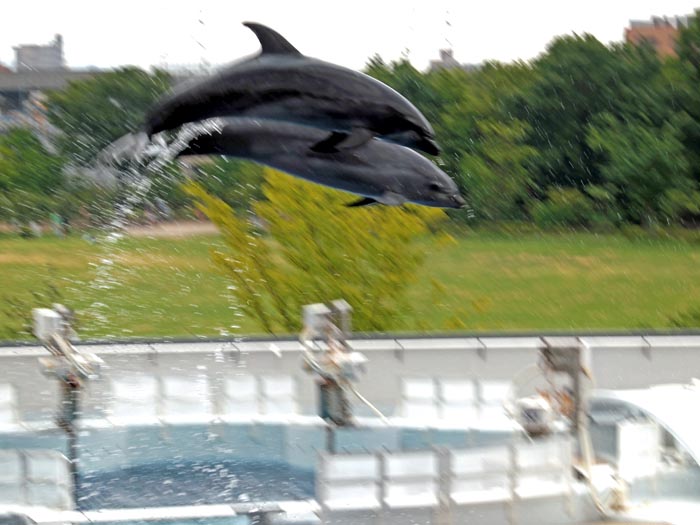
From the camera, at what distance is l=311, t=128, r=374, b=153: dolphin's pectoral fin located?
7059 mm

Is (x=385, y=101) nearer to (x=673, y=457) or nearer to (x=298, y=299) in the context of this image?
(x=673, y=457)

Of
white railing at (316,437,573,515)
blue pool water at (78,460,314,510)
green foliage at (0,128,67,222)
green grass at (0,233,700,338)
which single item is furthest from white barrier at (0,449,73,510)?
green foliage at (0,128,67,222)

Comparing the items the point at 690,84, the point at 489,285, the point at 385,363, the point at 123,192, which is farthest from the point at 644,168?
the point at 385,363

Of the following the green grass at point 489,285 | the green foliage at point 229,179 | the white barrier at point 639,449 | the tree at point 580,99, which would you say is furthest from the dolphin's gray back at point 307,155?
the tree at point 580,99

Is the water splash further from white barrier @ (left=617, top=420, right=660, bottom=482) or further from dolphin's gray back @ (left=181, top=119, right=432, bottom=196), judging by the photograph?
white barrier @ (left=617, top=420, right=660, bottom=482)

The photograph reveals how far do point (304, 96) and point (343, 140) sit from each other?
34cm

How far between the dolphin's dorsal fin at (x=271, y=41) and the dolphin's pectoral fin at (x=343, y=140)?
0.53m

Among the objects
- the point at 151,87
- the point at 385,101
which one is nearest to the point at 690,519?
the point at 385,101

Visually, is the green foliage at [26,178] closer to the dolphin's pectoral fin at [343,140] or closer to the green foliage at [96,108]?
the green foliage at [96,108]

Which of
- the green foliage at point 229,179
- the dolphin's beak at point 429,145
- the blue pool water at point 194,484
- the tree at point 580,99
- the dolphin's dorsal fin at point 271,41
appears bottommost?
the blue pool water at point 194,484

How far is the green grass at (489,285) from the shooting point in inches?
1560

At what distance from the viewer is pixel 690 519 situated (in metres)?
8.08

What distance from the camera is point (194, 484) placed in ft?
34.1

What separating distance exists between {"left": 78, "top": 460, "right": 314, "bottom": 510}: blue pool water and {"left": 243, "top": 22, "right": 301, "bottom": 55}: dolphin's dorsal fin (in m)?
4.17
